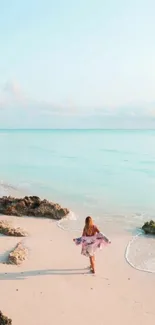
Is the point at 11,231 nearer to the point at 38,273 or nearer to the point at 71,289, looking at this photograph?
the point at 38,273

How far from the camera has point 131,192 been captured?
2239 centimetres

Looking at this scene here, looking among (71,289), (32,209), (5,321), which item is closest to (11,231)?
(32,209)

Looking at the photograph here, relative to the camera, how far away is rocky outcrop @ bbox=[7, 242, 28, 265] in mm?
9398

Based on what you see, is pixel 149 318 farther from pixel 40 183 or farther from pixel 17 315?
pixel 40 183

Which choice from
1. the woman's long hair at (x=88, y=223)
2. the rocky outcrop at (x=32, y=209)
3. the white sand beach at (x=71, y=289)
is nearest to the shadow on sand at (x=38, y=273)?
the white sand beach at (x=71, y=289)

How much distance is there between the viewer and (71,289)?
812 centimetres

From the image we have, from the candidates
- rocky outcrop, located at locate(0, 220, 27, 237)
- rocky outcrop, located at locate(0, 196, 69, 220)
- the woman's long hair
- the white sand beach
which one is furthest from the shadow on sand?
rocky outcrop, located at locate(0, 196, 69, 220)

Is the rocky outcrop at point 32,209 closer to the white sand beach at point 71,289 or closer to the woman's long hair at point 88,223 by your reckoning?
the white sand beach at point 71,289

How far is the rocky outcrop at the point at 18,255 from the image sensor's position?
940 cm

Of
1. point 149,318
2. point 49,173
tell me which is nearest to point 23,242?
point 149,318

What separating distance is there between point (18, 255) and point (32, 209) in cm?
516

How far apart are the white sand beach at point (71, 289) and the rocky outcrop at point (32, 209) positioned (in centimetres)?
332

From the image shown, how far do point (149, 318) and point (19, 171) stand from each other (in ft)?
85.9

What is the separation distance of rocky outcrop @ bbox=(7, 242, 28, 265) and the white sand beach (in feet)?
0.56
